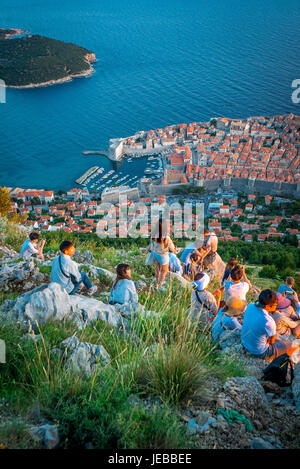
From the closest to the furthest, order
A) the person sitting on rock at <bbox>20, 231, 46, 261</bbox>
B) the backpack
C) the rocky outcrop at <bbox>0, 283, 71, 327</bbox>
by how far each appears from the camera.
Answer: the backpack
the rocky outcrop at <bbox>0, 283, 71, 327</bbox>
the person sitting on rock at <bbox>20, 231, 46, 261</bbox>

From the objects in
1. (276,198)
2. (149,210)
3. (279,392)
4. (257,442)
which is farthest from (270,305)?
(276,198)

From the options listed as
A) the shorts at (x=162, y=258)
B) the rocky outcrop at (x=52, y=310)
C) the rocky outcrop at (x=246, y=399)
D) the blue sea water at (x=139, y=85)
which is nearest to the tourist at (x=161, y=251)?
the shorts at (x=162, y=258)

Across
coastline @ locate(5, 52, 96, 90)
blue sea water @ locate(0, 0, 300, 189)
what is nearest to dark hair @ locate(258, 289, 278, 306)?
blue sea water @ locate(0, 0, 300, 189)

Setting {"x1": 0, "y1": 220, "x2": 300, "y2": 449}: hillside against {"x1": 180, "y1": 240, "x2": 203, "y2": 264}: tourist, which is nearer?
{"x1": 0, "y1": 220, "x2": 300, "y2": 449}: hillside

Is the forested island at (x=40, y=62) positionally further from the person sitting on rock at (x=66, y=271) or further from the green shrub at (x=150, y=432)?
the green shrub at (x=150, y=432)

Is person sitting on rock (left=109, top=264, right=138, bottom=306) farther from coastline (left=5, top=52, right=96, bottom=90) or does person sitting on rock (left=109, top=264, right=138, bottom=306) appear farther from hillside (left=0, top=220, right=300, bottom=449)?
coastline (left=5, top=52, right=96, bottom=90)

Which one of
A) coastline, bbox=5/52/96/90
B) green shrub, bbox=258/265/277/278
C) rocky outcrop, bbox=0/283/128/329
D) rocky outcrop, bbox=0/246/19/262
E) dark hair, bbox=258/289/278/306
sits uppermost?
coastline, bbox=5/52/96/90

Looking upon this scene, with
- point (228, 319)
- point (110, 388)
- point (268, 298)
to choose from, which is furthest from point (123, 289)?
point (110, 388)
